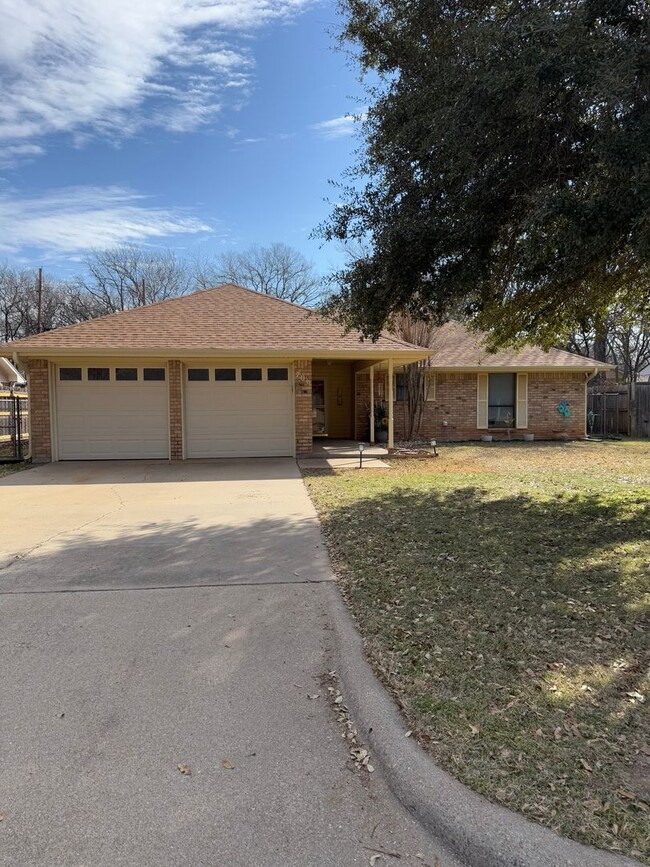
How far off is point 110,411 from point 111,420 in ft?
0.68

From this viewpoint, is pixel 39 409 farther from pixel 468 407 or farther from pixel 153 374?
pixel 468 407

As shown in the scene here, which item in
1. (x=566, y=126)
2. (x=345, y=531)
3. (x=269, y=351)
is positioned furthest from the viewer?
(x=269, y=351)

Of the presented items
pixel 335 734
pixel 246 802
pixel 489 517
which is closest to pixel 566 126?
pixel 489 517

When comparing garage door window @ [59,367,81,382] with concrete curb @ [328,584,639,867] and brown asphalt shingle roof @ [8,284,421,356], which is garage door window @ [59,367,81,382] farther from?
concrete curb @ [328,584,639,867]

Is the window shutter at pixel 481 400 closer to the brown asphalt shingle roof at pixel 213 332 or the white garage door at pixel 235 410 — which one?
the brown asphalt shingle roof at pixel 213 332

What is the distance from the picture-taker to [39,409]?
1315 cm

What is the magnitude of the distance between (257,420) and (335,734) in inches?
440

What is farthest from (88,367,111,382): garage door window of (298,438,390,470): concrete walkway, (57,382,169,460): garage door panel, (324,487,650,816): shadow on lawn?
(324,487,650,816): shadow on lawn

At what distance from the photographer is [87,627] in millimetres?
4160

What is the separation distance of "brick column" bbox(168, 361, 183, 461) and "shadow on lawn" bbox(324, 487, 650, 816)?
716 centimetres

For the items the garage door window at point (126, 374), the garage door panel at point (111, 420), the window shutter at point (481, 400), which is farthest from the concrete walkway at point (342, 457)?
the garage door window at point (126, 374)

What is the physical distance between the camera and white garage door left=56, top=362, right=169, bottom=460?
13.3 meters

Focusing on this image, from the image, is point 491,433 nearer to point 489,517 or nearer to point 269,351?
point 269,351

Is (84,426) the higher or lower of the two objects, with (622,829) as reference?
higher
